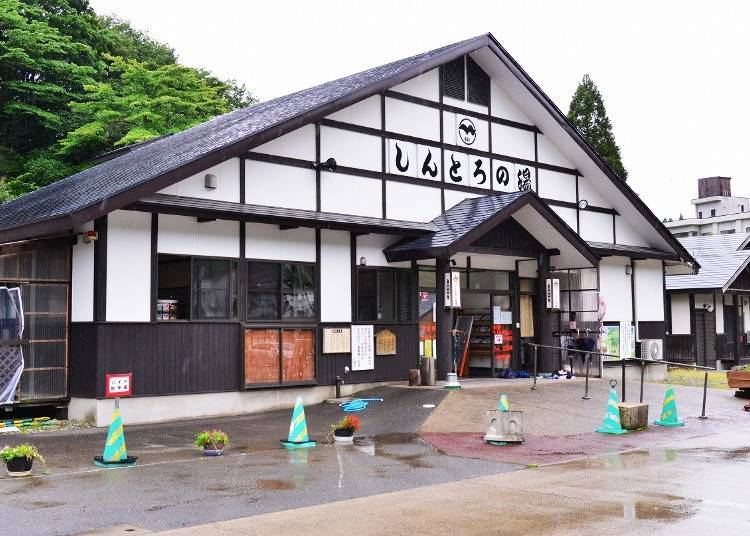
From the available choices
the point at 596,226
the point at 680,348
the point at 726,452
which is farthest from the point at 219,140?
the point at 680,348

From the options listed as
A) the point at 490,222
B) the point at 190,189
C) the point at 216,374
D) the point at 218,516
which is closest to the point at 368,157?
the point at 490,222

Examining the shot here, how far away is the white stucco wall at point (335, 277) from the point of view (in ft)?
57.4

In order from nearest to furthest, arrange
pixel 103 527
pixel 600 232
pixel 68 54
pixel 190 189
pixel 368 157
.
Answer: pixel 103 527 < pixel 190 189 < pixel 368 157 < pixel 600 232 < pixel 68 54

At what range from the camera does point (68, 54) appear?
3597cm

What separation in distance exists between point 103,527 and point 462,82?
1567cm

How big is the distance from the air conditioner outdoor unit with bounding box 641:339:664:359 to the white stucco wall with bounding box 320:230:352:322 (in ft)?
35.1

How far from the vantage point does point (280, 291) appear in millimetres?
16797

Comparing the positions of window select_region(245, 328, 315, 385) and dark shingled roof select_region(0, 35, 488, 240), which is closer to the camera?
dark shingled roof select_region(0, 35, 488, 240)

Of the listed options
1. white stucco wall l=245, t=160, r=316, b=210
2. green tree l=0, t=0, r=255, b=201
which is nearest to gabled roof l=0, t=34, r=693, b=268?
white stucco wall l=245, t=160, r=316, b=210

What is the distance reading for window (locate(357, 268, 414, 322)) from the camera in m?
18.3

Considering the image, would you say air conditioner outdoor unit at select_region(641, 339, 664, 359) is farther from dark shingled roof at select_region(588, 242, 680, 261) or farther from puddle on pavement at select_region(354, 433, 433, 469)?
puddle on pavement at select_region(354, 433, 433, 469)

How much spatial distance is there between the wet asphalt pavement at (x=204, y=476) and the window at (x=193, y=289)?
2.13 metres

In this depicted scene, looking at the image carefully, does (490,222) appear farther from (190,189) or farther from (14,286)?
(14,286)

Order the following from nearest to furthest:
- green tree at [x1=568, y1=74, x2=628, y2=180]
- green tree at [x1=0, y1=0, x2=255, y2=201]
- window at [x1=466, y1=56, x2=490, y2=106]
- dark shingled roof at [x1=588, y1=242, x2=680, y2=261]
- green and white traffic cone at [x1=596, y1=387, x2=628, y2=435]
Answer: green and white traffic cone at [x1=596, y1=387, x2=628, y2=435]
window at [x1=466, y1=56, x2=490, y2=106]
dark shingled roof at [x1=588, y1=242, x2=680, y2=261]
green tree at [x1=0, y1=0, x2=255, y2=201]
green tree at [x1=568, y1=74, x2=628, y2=180]
